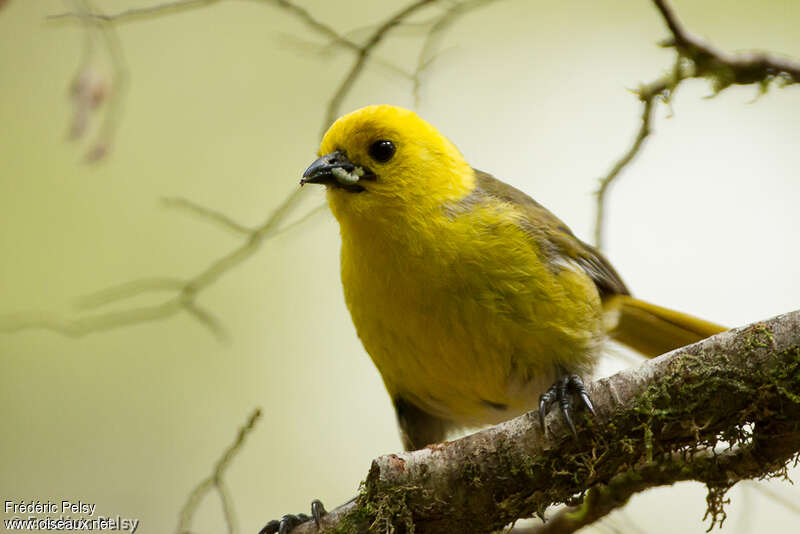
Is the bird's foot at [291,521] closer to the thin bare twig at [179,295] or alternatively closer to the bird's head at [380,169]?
the thin bare twig at [179,295]

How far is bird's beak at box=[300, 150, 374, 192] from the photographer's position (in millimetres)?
3391

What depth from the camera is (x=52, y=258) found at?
565 cm

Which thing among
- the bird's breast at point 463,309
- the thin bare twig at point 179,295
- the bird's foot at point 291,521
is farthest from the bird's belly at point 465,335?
the bird's foot at point 291,521

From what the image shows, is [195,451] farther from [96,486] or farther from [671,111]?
[671,111]

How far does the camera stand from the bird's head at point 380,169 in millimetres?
3443

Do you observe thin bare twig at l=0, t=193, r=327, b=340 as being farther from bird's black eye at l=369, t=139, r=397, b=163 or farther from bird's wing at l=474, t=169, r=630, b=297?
bird's wing at l=474, t=169, r=630, b=297

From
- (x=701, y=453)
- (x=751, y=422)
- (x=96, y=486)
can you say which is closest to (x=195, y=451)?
(x=96, y=486)

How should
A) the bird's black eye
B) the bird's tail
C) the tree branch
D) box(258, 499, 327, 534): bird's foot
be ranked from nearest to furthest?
the tree branch → box(258, 499, 327, 534): bird's foot → the bird's black eye → the bird's tail

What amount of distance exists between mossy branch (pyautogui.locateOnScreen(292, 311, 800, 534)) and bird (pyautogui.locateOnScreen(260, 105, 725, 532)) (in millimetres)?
663

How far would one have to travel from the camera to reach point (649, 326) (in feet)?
13.1

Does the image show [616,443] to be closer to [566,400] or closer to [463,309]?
[566,400]

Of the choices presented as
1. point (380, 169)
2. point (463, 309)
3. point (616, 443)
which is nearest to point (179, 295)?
point (380, 169)

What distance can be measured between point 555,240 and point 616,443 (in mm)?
1288

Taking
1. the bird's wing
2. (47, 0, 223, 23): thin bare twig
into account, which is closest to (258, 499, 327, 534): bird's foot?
the bird's wing
